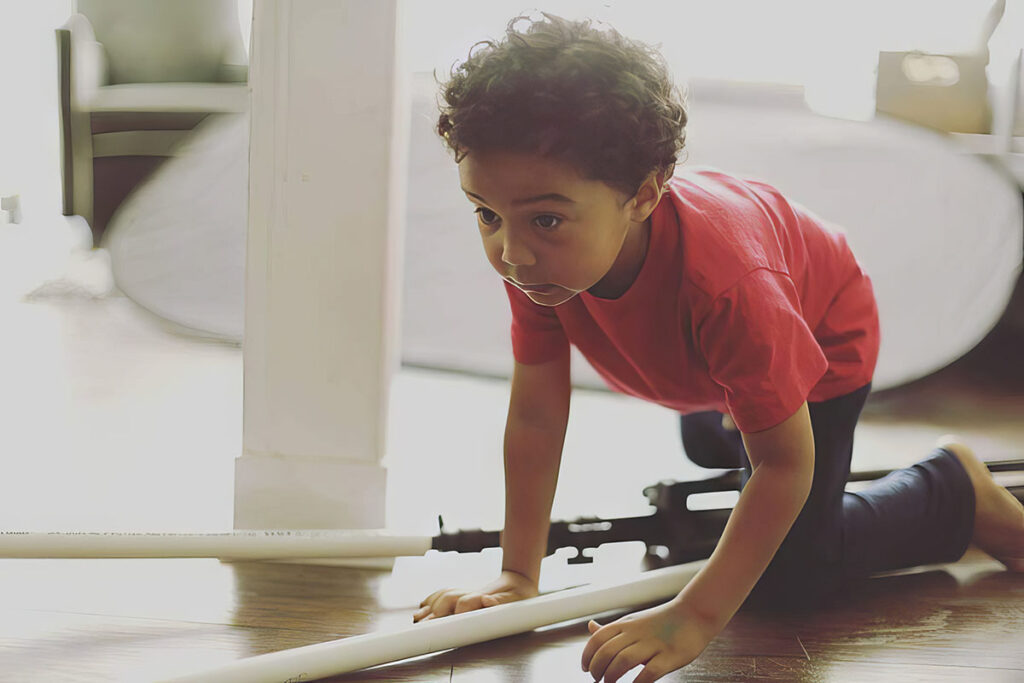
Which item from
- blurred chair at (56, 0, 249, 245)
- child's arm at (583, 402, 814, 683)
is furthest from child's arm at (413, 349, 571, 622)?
blurred chair at (56, 0, 249, 245)

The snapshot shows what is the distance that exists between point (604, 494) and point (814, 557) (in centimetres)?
30

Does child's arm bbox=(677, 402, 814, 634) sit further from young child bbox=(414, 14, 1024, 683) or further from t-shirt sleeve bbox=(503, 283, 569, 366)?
t-shirt sleeve bbox=(503, 283, 569, 366)

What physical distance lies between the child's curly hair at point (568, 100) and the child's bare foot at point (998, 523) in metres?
0.52

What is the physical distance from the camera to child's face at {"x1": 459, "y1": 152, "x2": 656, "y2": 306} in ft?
1.88

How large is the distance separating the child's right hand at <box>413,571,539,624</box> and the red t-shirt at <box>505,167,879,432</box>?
0.18 metres

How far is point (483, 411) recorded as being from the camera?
137 cm

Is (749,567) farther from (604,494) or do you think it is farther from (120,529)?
(120,529)

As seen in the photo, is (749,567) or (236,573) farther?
(236,573)

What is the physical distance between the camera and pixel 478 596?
29.6 inches

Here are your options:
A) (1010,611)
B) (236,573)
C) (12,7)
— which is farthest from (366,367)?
(12,7)

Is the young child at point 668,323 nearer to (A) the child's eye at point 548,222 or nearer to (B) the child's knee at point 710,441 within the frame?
(A) the child's eye at point 548,222

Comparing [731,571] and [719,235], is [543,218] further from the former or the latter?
[731,571]

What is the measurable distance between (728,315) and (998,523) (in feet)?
1.43

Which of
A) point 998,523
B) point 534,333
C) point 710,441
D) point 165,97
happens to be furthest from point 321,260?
point 998,523
